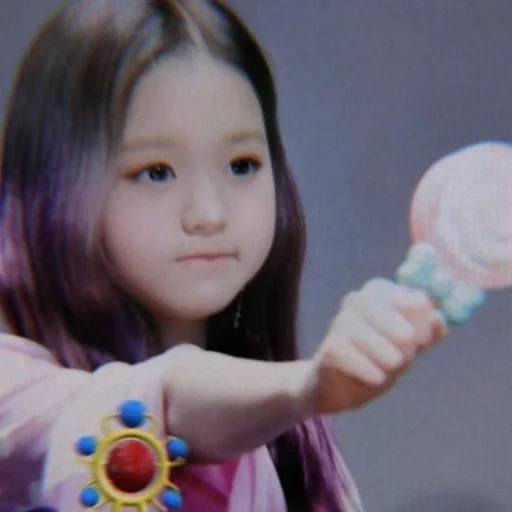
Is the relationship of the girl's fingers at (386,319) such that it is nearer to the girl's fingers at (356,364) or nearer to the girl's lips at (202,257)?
the girl's fingers at (356,364)

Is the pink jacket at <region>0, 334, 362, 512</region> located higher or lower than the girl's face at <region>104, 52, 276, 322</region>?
lower

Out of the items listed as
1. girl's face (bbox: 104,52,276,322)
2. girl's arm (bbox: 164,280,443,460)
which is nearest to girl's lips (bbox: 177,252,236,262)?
girl's face (bbox: 104,52,276,322)

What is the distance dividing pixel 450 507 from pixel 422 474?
1.5 inches

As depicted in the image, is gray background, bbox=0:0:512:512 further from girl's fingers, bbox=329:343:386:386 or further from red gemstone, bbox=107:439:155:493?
girl's fingers, bbox=329:343:386:386

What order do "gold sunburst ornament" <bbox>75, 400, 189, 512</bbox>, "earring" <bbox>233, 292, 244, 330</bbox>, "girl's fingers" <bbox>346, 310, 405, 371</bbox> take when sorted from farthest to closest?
1. "earring" <bbox>233, 292, 244, 330</bbox>
2. "gold sunburst ornament" <bbox>75, 400, 189, 512</bbox>
3. "girl's fingers" <bbox>346, 310, 405, 371</bbox>

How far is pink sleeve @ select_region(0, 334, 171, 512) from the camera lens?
753 mm

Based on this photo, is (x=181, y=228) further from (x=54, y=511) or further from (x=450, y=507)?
(x=450, y=507)

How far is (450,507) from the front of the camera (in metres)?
0.89

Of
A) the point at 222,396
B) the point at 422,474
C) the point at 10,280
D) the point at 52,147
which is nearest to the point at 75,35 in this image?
the point at 52,147

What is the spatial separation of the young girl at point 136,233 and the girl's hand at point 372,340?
18 centimetres

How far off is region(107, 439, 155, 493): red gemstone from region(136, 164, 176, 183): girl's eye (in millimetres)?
207

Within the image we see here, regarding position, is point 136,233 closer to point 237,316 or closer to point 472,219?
point 237,316

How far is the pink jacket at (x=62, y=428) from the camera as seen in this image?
2.47ft

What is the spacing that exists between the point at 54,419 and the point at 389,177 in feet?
1.16
